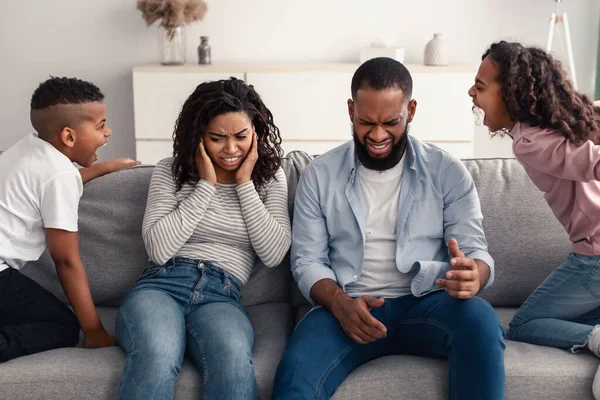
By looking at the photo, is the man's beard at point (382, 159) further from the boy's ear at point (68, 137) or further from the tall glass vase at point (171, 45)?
the tall glass vase at point (171, 45)

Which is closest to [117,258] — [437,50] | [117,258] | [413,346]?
[117,258]

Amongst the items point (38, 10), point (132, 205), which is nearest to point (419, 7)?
point (38, 10)

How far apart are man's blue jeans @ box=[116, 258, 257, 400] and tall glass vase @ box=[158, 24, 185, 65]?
2.70 metres

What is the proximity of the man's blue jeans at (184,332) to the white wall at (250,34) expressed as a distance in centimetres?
297

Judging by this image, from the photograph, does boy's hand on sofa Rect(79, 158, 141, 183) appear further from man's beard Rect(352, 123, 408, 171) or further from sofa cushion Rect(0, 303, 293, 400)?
man's beard Rect(352, 123, 408, 171)

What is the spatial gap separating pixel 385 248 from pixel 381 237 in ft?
0.10

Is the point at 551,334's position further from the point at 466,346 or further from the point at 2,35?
the point at 2,35

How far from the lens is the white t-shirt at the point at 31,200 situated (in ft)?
6.27

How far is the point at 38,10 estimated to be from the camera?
186 inches

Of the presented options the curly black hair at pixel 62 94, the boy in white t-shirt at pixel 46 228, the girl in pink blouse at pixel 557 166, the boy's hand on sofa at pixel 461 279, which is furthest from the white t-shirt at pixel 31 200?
the girl in pink blouse at pixel 557 166

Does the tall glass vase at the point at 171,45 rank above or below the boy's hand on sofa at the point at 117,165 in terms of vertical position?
above

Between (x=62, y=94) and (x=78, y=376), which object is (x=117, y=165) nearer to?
(x=62, y=94)

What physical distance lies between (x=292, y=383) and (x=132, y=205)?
83 cm

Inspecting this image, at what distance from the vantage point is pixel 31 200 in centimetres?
192
